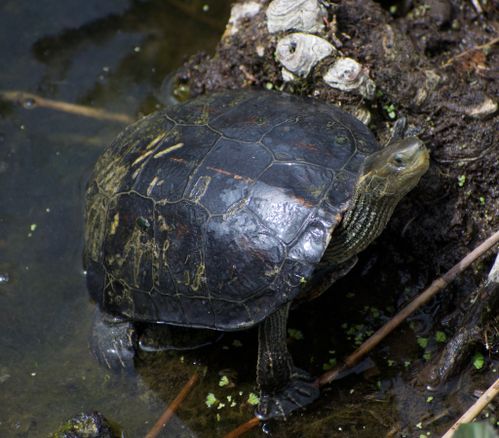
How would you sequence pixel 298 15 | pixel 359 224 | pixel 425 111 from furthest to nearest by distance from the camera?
pixel 298 15 → pixel 425 111 → pixel 359 224

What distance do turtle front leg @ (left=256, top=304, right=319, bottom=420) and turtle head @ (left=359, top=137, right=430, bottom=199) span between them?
0.80m

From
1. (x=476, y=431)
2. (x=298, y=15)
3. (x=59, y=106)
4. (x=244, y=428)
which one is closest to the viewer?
(x=476, y=431)

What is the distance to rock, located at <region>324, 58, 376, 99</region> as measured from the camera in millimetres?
4352

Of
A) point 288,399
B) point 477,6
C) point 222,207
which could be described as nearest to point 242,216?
point 222,207

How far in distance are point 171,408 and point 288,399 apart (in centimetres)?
68

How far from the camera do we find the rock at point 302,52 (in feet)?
14.5

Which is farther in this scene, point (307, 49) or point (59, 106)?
point (59, 106)

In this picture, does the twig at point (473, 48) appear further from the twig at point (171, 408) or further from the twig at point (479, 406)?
the twig at point (171, 408)

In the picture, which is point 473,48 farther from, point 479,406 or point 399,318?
point 479,406

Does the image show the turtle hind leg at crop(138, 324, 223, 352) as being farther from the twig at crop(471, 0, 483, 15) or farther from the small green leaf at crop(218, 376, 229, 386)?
the twig at crop(471, 0, 483, 15)

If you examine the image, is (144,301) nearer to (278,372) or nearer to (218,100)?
(278,372)

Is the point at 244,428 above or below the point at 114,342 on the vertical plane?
above

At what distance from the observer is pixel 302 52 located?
174 inches

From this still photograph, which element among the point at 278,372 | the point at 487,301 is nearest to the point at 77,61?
the point at 278,372
